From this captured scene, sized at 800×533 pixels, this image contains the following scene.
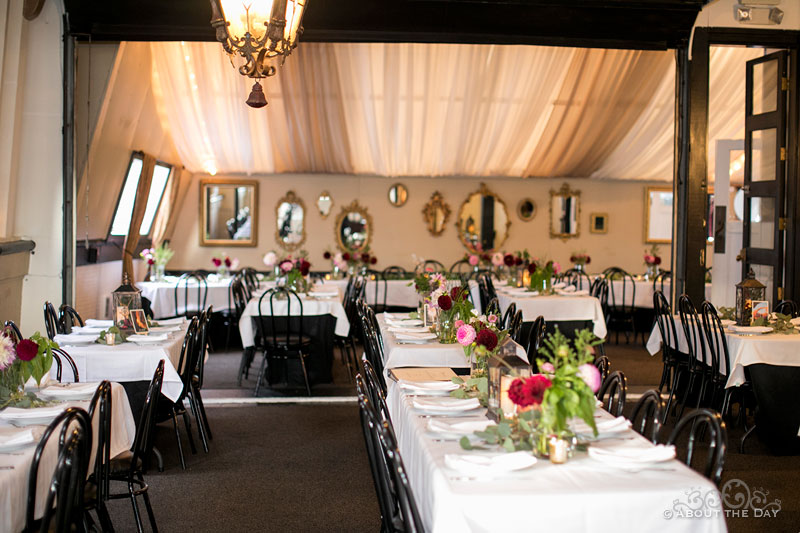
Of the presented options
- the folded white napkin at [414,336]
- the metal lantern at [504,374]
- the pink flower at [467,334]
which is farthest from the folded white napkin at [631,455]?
the folded white napkin at [414,336]

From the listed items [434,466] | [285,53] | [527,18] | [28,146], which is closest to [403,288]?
[527,18]

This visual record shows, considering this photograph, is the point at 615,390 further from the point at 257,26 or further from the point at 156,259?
the point at 156,259

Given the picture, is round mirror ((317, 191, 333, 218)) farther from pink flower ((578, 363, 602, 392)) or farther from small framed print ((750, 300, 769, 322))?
pink flower ((578, 363, 602, 392))

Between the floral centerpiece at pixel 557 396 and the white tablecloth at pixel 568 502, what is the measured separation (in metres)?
0.16

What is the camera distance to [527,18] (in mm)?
7051

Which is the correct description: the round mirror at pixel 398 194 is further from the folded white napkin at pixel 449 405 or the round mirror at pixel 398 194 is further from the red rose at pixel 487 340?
the folded white napkin at pixel 449 405

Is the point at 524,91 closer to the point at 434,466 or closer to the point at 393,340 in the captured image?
the point at 393,340

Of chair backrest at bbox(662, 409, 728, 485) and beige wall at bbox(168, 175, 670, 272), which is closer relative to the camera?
chair backrest at bbox(662, 409, 728, 485)

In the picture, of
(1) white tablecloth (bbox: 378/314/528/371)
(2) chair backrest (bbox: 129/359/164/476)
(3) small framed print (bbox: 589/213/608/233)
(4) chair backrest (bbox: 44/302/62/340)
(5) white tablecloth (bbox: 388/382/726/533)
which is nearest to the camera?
(5) white tablecloth (bbox: 388/382/726/533)

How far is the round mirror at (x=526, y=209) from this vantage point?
12.8m

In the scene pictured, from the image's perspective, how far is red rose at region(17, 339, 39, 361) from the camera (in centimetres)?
322

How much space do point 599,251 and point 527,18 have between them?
6.52 meters

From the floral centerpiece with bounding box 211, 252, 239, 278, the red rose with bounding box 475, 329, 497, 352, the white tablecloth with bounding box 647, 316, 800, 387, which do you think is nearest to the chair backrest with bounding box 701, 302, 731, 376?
the white tablecloth with bounding box 647, 316, 800, 387

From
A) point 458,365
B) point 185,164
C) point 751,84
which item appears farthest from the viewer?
point 185,164
